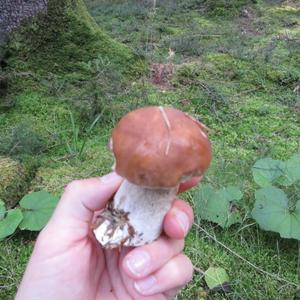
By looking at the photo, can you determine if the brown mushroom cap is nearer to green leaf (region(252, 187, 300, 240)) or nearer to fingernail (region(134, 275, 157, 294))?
fingernail (region(134, 275, 157, 294))

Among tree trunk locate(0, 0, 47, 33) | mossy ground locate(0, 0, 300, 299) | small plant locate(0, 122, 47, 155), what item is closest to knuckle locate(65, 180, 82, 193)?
mossy ground locate(0, 0, 300, 299)

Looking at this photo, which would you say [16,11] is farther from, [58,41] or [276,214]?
[276,214]

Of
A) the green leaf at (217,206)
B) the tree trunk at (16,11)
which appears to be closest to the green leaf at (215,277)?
the green leaf at (217,206)

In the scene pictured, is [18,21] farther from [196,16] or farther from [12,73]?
[196,16]

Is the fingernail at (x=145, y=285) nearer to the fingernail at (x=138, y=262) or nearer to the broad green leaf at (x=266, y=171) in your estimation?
the fingernail at (x=138, y=262)

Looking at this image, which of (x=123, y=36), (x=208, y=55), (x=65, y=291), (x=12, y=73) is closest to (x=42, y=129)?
(x=12, y=73)

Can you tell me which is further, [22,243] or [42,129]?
[42,129]
